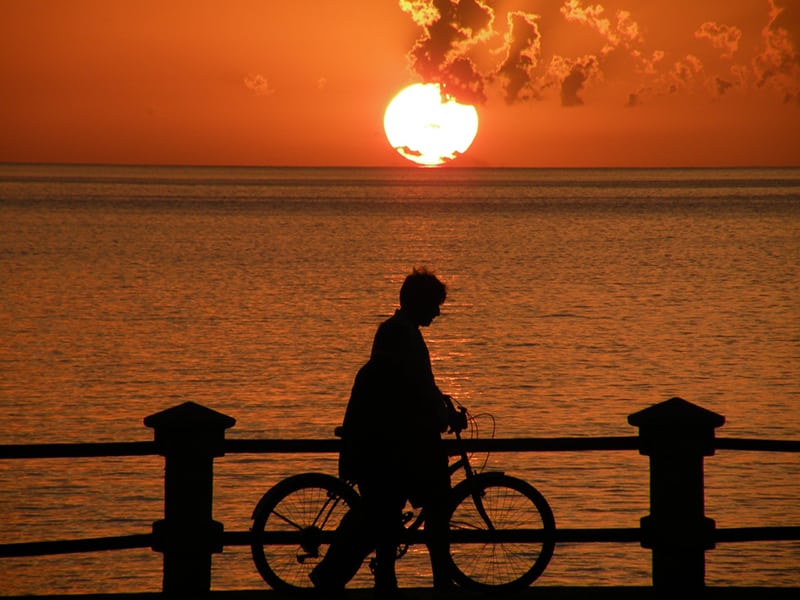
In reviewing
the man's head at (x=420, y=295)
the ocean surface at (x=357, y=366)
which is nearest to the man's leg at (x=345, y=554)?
the man's head at (x=420, y=295)

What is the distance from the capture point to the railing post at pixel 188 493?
6.70 meters

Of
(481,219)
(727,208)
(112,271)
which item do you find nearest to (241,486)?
(112,271)

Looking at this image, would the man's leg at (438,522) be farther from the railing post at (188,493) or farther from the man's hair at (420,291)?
the railing post at (188,493)

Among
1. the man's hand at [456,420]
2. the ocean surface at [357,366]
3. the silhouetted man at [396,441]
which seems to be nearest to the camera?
the silhouetted man at [396,441]

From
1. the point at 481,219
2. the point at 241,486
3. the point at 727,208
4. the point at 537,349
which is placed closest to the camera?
the point at 241,486

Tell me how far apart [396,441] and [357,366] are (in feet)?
68.3

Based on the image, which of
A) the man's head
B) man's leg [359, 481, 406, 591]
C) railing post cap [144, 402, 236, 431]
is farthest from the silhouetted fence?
the man's head

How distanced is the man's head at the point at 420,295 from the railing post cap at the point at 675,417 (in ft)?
4.03

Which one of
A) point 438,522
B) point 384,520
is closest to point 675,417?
point 438,522

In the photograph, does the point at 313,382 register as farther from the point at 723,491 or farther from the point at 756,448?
the point at 756,448

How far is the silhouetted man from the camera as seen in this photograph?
680 cm

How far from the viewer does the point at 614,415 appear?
2152 cm

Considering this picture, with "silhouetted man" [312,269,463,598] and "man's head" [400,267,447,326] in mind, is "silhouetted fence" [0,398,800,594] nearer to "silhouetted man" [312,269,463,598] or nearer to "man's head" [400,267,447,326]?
"silhouetted man" [312,269,463,598]

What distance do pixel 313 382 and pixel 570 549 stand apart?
12.0 m
